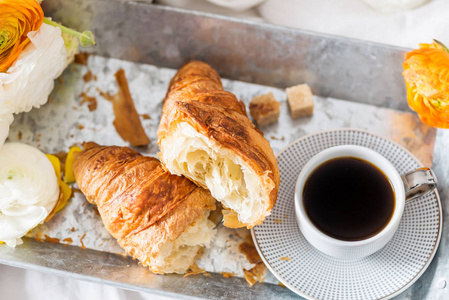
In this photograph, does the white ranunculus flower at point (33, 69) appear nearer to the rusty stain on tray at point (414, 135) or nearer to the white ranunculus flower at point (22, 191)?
the white ranunculus flower at point (22, 191)

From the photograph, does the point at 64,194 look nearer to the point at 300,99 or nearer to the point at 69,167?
the point at 69,167

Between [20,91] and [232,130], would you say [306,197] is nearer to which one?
[232,130]

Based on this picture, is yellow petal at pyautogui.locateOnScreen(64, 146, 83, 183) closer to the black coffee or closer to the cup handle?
the black coffee

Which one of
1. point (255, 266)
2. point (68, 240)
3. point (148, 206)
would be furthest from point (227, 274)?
point (68, 240)

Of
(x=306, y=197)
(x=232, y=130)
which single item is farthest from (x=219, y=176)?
(x=306, y=197)

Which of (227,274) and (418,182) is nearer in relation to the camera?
(418,182)

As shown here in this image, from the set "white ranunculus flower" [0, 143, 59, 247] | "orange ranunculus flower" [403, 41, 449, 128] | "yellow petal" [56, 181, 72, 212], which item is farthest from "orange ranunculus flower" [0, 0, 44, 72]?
"orange ranunculus flower" [403, 41, 449, 128]
